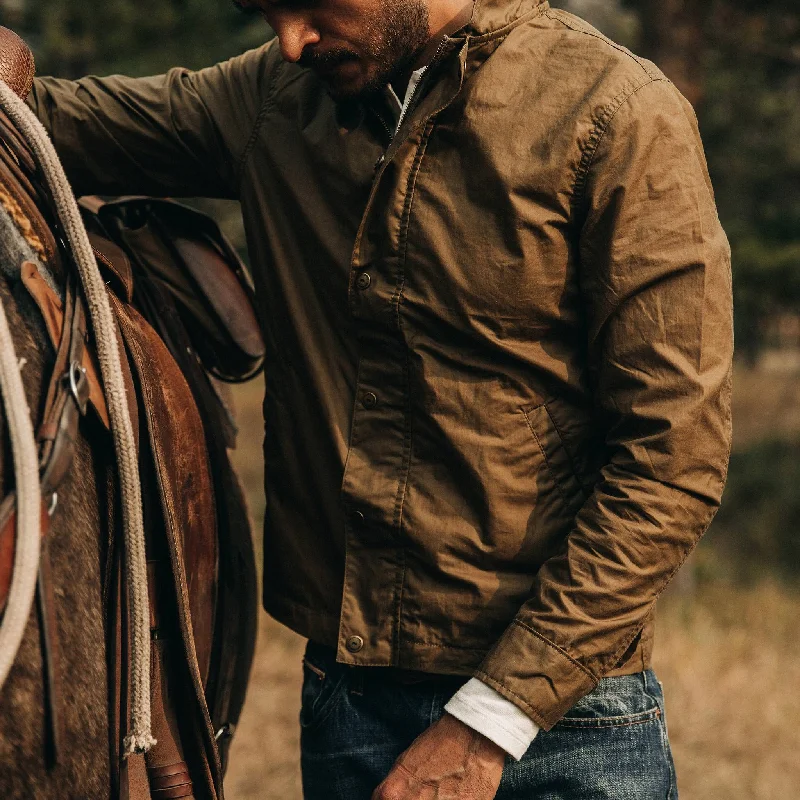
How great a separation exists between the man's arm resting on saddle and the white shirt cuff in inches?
0.6

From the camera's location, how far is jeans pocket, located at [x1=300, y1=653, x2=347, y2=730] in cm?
187

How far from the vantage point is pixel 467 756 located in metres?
1.55

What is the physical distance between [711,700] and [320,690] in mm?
3455

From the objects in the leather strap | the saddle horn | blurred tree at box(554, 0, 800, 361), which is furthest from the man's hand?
blurred tree at box(554, 0, 800, 361)

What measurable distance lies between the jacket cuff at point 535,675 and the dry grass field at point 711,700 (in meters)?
2.80

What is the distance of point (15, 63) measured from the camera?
1541 millimetres

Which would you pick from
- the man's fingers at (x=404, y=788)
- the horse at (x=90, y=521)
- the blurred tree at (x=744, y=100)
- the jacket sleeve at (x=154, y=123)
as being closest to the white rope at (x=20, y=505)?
the horse at (x=90, y=521)

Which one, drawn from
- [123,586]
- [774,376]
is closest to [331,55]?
[123,586]

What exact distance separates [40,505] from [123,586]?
0.86 feet

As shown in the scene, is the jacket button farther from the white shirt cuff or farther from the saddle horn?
the saddle horn

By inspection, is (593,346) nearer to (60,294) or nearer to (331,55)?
(331,55)

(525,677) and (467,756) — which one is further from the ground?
(525,677)

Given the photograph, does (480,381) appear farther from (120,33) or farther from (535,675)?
(120,33)

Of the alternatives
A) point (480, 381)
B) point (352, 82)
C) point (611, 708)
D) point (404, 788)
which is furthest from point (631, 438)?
point (352, 82)
